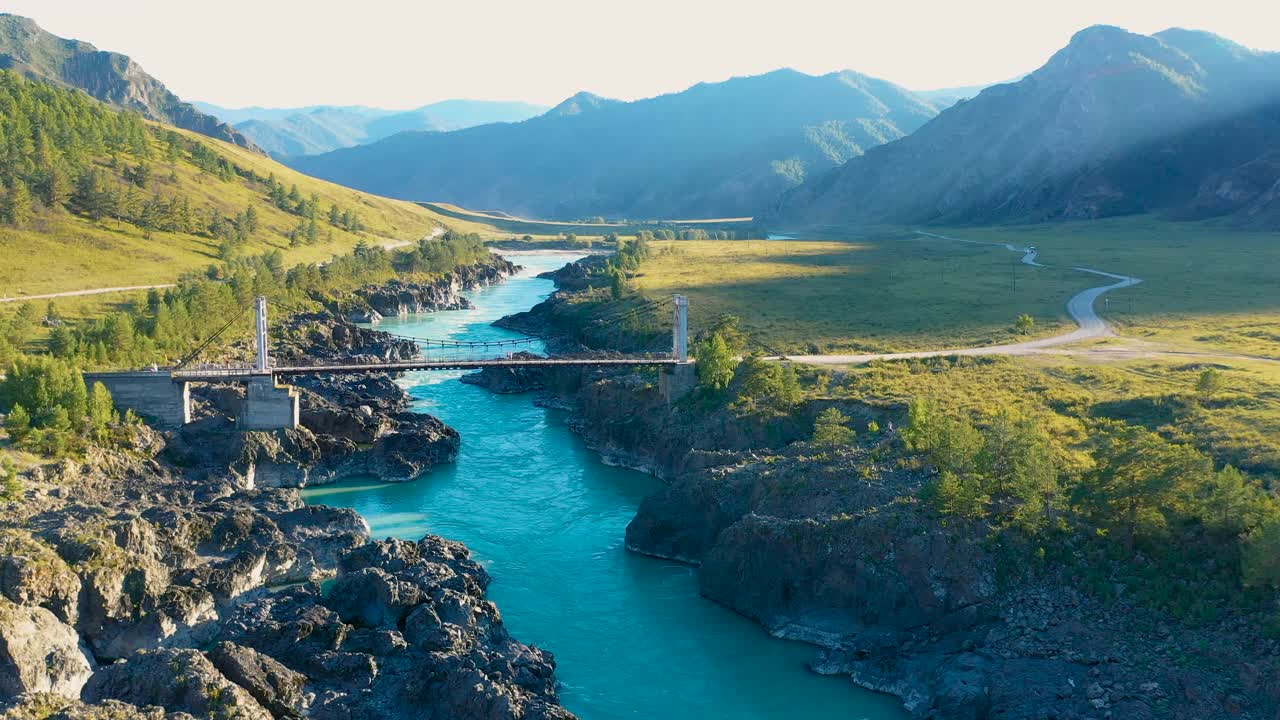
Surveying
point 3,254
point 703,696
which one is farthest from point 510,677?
point 3,254

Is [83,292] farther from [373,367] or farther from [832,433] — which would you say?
[832,433]

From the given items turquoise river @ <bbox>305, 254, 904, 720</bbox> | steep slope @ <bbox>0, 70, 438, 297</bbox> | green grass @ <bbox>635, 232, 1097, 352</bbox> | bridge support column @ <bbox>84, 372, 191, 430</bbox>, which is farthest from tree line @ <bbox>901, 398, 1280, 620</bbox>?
steep slope @ <bbox>0, 70, 438, 297</bbox>

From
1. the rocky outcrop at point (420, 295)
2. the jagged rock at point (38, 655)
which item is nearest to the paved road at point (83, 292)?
the rocky outcrop at point (420, 295)

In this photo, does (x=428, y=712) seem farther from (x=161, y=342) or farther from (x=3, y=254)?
(x=3, y=254)

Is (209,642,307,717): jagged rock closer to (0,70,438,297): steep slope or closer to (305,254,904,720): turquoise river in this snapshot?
(305,254,904,720): turquoise river

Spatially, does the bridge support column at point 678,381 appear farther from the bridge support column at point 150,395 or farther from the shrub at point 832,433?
the bridge support column at point 150,395
